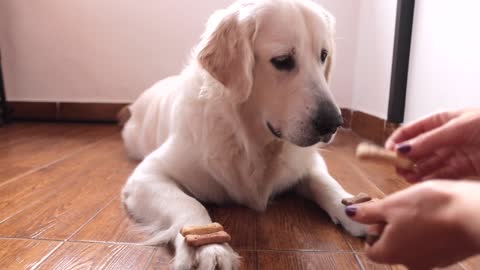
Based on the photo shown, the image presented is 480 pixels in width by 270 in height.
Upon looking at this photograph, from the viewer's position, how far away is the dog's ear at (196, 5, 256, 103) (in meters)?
1.11

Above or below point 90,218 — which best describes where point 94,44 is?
above

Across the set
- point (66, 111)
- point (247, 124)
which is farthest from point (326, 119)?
point (66, 111)

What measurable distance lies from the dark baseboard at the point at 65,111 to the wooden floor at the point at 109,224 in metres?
1.15

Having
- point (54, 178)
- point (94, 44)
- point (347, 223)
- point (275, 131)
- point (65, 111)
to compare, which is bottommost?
point (65, 111)

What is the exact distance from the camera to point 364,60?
254cm

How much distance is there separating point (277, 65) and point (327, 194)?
438 millimetres

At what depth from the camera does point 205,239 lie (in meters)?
0.87

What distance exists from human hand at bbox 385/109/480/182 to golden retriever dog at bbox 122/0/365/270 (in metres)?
0.33

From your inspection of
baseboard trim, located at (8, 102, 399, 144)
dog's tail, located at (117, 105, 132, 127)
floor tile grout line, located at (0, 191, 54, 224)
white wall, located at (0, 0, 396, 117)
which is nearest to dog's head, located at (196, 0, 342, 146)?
floor tile grout line, located at (0, 191, 54, 224)

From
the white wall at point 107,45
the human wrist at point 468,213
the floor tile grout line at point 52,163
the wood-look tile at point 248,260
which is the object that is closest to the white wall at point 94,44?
the white wall at point 107,45

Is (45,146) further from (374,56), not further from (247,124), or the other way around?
(374,56)

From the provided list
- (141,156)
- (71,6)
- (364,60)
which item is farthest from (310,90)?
(71,6)

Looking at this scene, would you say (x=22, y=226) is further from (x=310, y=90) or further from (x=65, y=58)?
(x=65, y=58)

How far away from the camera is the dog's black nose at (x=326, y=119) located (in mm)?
1037
